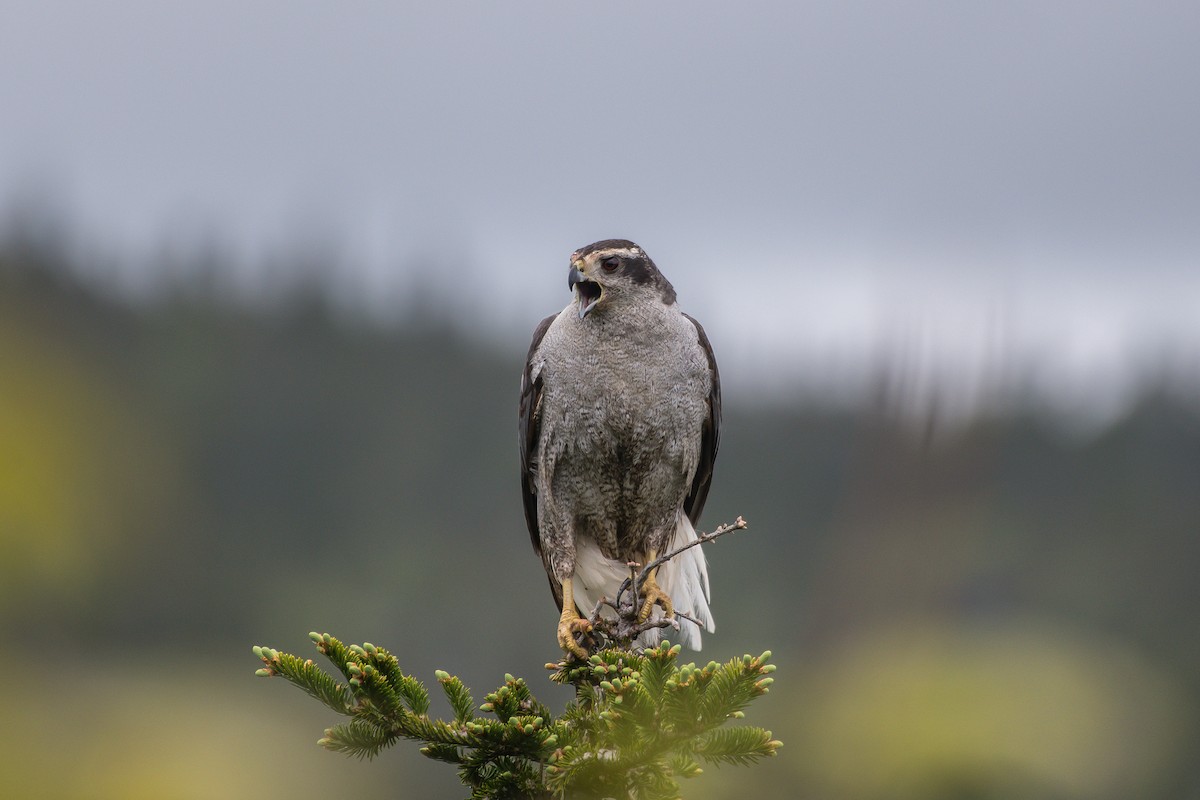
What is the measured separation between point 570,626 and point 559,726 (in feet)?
6.02

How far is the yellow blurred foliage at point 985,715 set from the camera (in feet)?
78.1

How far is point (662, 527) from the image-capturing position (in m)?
6.80

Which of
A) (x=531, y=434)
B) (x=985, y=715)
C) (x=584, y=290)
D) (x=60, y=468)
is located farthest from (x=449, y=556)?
(x=584, y=290)

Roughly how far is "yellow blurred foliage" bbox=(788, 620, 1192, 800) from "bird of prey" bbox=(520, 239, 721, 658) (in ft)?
53.1

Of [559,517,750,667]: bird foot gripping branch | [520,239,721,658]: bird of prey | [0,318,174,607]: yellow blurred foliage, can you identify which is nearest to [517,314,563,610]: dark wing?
[520,239,721,658]: bird of prey

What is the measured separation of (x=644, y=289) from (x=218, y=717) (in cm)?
3776

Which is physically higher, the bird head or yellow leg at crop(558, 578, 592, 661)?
the bird head

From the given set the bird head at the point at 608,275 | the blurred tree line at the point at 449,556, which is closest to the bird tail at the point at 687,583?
the bird head at the point at 608,275

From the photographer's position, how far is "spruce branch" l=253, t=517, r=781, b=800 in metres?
3.91

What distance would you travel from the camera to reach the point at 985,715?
2803 centimetres

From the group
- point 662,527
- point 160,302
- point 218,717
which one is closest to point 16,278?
point 160,302

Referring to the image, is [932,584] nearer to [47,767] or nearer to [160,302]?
[47,767]

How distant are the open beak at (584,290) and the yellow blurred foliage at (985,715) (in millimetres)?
17236

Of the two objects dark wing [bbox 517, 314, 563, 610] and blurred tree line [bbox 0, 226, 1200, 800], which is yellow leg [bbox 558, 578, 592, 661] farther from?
blurred tree line [bbox 0, 226, 1200, 800]
